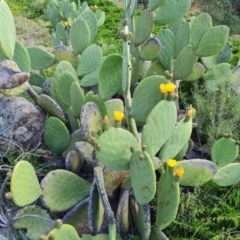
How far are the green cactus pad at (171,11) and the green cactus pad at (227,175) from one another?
3.74ft

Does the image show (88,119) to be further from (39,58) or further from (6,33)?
(39,58)

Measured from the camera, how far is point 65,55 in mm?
2811

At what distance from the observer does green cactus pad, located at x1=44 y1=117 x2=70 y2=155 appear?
2.33 m

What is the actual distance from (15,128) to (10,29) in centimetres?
55

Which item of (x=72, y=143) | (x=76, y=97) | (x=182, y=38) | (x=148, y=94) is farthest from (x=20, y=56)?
(x=182, y=38)

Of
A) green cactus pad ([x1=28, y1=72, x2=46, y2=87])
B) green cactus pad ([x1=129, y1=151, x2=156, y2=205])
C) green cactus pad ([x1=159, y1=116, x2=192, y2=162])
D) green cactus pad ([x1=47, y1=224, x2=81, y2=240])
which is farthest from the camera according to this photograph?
green cactus pad ([x1=28, y1=72, x2=46, y2=87])

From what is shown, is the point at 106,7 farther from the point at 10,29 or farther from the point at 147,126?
the point at 147,126

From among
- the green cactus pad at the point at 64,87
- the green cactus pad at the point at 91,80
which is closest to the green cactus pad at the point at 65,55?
the green cactus pad at the point at 91,80

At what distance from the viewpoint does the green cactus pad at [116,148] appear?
1.77 metres

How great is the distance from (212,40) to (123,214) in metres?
1.24

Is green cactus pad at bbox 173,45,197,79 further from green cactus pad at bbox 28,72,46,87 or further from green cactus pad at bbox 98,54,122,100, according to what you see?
green cactus pad at bbox 28,72,46,87

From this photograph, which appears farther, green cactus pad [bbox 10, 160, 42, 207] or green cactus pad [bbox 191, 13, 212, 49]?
green cactus pad [bbox 191, 13, 212, 49]

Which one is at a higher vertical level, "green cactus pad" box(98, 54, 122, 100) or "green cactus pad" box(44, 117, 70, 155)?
"green cactus pad" box(98, 54, 122, 100)

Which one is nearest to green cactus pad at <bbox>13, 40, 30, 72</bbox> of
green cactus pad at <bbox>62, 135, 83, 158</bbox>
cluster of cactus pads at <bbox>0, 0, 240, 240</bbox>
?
cluster of cactus pads at <bbox>0, 0, 240, 240</bbox>
